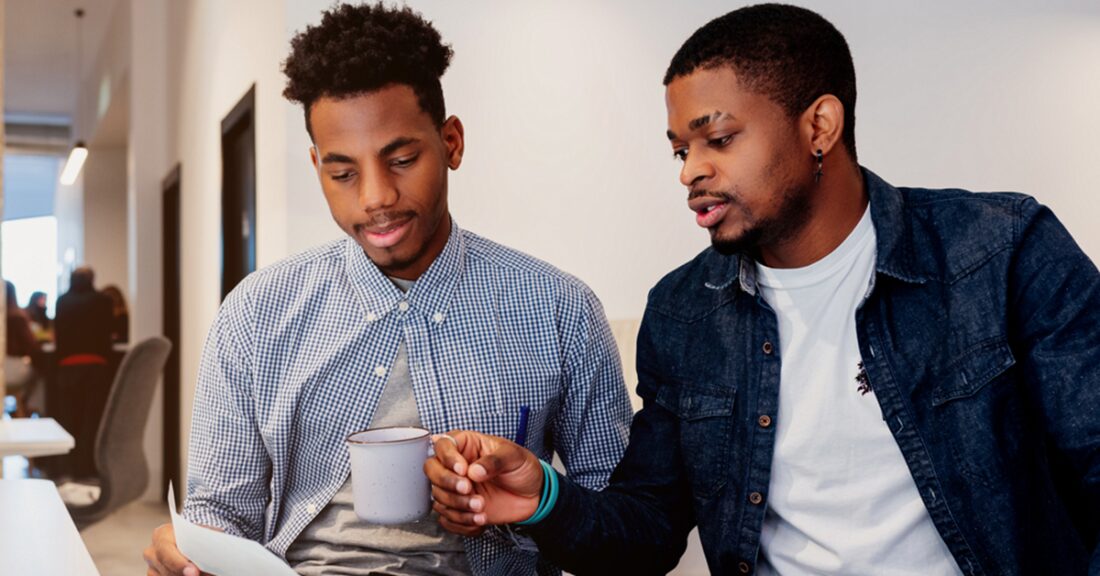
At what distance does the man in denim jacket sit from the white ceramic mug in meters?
0.03

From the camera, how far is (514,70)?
3541mm

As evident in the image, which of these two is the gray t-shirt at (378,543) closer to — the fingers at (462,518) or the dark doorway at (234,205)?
the fingers at (462,518)

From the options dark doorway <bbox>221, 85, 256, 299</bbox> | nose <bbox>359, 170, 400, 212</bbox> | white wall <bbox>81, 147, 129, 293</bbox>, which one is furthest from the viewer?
white wall <bbox>81, 147, 129, 293</bbox>

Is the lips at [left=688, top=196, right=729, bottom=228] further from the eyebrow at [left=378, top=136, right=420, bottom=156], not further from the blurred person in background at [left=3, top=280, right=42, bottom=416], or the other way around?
the blurred person in background at [left=3, top=280, right=42, bottom=416]

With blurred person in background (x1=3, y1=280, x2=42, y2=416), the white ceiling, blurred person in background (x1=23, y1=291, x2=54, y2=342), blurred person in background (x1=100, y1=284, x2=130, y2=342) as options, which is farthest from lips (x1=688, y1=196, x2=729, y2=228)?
blurred person in background (x1=23, y1=291, x2=54, y2=342)

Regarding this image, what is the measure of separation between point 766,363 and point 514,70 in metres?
2.32

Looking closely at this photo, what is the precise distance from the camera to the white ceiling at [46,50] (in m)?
8.32

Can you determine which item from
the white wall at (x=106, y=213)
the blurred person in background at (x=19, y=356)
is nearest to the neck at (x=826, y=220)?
the blurred person in background at (x=19, y=356)

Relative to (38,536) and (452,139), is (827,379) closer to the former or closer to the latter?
(452,139)

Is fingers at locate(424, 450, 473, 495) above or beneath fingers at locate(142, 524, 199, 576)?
above

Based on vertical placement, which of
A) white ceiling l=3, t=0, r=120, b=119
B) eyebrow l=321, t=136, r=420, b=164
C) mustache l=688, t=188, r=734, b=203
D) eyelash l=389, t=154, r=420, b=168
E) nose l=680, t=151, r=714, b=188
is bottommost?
mustache l=688, t=188, r=734, b=203

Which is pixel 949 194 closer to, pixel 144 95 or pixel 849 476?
pixel 849 476

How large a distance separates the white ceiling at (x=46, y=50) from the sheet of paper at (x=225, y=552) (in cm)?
756

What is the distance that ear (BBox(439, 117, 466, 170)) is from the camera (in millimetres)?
1592
